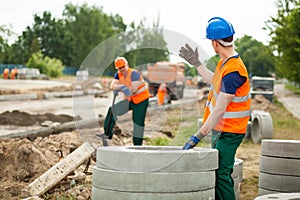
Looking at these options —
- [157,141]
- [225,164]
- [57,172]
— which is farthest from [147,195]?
[157,141]

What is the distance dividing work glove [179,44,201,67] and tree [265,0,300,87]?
33738 millimetres

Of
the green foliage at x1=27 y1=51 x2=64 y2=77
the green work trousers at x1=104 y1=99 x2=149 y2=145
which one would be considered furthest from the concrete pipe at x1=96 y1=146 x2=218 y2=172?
the green foliage at x1=27 y1=51 x2=64 y2=77

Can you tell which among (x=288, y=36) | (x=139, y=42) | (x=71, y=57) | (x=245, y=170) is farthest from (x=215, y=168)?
(x=71, y=57)

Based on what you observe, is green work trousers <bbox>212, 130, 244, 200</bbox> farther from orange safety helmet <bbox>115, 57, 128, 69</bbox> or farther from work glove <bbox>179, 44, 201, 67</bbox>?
orange safety helmet <bbox>115, 57, 128, 69</bbox>

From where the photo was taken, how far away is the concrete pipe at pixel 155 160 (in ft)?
16.6

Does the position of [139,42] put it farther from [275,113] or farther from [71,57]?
[71,57]

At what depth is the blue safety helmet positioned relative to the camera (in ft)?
18.6

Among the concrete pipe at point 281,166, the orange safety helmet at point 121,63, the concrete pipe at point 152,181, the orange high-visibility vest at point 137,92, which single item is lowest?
the concrete pipe at point 281,166

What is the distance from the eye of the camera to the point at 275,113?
27.4 metres

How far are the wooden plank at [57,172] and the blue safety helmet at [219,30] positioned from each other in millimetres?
2874

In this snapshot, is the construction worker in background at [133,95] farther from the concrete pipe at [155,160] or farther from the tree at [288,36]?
the tree at [288,36]

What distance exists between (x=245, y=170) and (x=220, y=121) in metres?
4.91

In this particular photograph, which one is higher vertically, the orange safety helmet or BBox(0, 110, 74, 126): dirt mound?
the orange safety helmet

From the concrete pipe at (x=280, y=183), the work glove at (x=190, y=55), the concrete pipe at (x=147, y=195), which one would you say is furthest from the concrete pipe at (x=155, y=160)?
the concrete pipe at (x=280, y=183)
